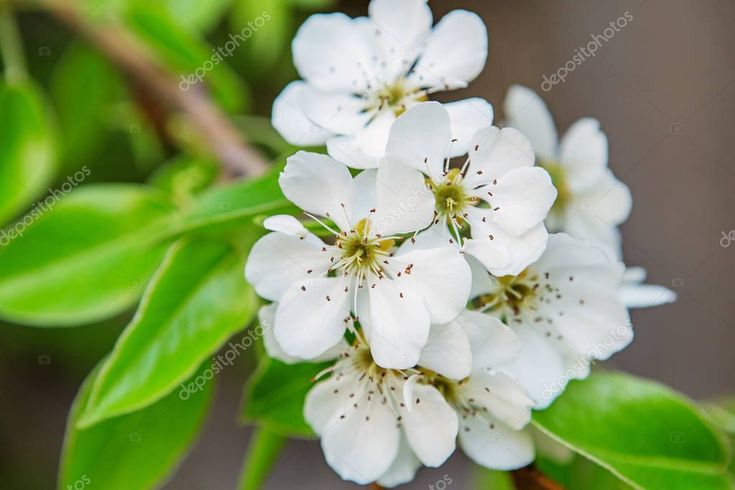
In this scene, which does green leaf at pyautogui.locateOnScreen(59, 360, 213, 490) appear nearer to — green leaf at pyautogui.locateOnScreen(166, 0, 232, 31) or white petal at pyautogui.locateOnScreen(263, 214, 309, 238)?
white petal at pyautogui.locateOnScreen(263, 214, 309, 238)

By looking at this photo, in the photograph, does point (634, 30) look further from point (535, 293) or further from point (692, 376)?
point (535, 293)

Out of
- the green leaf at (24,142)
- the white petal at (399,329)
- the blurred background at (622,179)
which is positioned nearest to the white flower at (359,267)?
the white petal at (399,329)

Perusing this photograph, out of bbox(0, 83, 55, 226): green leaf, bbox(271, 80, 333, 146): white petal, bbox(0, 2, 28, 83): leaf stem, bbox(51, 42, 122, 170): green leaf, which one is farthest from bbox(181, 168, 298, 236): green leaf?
bbox(51, 42, 122, 170): green leaf

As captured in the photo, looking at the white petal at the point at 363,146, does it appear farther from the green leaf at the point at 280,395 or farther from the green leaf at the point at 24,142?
the green leaf at the point at 24,142

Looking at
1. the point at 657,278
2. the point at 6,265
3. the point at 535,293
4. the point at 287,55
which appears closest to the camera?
the point at 535,293

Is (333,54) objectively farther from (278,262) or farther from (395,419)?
(395,419)

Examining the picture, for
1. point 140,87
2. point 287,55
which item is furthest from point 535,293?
point 287,55
